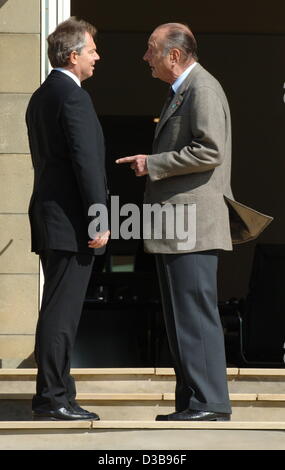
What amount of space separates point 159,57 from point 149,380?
1736 millimetres

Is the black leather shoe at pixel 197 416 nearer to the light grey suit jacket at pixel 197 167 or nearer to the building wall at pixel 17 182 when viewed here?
the light grey suit jacket at pixel 197 167

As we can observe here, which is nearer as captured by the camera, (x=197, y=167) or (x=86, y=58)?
(x=197, y=167)

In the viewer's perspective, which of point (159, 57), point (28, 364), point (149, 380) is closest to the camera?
point (159, 57)

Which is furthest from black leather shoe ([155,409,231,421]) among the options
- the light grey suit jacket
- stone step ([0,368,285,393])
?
stone step ([0,368,285,393])

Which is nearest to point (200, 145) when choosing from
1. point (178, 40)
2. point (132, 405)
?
point (178, 40)

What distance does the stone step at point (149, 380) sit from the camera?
5633mm

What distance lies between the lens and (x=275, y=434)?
14.2 ft

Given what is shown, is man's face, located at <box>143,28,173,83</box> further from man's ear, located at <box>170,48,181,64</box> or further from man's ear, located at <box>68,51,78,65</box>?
man's ear, located at <box>68,51,78,65</box>

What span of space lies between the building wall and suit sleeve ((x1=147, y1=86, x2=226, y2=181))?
188 cm

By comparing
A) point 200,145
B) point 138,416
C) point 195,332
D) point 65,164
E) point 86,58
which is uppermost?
point 86,58

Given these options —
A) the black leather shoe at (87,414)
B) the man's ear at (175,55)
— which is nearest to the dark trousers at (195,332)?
the black leather shoe at (87,414)

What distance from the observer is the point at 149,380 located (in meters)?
5.67

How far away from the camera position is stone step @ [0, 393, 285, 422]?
5203mm

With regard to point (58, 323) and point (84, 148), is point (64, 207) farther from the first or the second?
point (58, 323)
